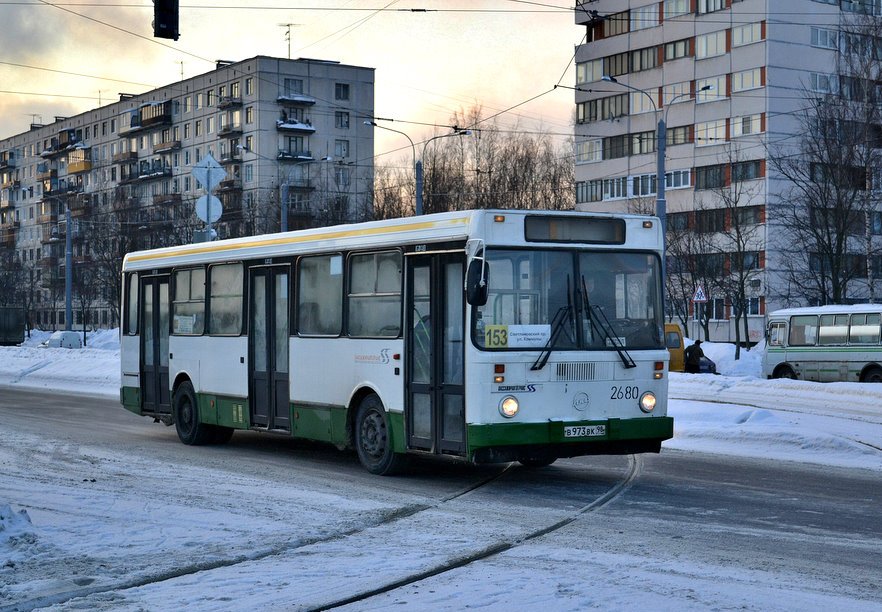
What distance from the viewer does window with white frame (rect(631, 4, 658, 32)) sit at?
80.2 m

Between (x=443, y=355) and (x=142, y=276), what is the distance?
816 centimetres

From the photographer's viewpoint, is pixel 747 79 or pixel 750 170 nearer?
pixel 750 170

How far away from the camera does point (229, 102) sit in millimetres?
102000

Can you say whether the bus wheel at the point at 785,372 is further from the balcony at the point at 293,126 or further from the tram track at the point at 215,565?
the balcony at the point at 293,126

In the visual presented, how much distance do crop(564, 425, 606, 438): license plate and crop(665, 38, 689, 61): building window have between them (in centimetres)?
6848

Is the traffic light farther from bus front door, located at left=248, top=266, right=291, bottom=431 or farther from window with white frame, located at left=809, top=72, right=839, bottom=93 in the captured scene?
window with white frame, located at left=809, top=72, right=839, bottom=93

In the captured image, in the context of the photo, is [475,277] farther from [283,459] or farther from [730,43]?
[730,43]

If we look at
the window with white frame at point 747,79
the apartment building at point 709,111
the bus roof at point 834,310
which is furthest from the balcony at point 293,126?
the bus roof at point 834,310

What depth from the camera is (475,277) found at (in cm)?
1203

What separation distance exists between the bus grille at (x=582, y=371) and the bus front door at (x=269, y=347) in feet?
13.9

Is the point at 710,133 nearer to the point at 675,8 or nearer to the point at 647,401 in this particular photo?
the point at 675,8

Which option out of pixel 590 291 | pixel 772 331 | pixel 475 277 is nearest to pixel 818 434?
pixel 590 291

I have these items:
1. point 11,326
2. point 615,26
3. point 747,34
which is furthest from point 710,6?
point 11,326

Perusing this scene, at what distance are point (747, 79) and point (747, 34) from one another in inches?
101
